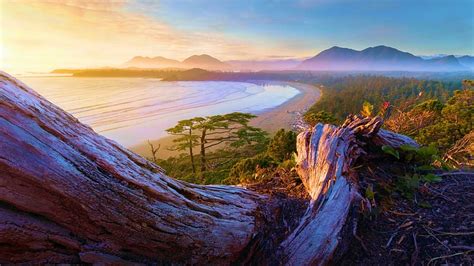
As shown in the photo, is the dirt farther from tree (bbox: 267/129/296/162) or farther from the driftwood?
tree (bbox: 267/129/296/162)

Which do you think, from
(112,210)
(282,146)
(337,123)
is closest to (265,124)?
(337,123)

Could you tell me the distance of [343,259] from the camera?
2842 mm

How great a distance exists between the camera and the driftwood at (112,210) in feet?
6.59

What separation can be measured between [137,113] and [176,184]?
31442 mm

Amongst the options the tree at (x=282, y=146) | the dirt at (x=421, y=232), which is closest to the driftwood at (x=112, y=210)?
the dirt at (x=421, y=232)

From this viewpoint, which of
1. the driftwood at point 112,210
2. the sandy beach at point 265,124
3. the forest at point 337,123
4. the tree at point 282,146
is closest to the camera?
the driftwood at point 112,210

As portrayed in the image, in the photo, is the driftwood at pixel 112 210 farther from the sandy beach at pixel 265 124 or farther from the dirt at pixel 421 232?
the sandy beach at pixel 265 124

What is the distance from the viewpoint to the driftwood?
201 centimetres

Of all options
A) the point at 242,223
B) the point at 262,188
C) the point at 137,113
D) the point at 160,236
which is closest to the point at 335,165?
the point at 262,188

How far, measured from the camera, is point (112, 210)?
7.36ft

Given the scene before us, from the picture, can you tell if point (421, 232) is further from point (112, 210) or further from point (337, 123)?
point (337, 123)

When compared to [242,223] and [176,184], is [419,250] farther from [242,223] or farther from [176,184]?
[176,184]

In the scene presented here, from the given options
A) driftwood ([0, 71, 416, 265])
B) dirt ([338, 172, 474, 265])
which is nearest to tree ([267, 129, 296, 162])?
Result: dirt ([338, 172, 474, 265])

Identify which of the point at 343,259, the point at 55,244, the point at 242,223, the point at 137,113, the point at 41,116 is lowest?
the point at 137,113
